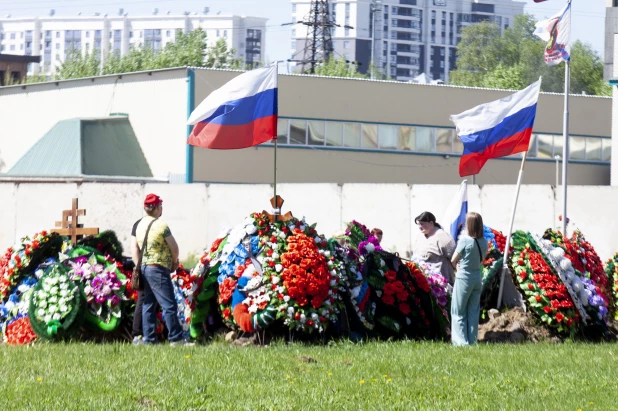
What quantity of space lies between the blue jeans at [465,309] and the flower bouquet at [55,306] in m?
4.07

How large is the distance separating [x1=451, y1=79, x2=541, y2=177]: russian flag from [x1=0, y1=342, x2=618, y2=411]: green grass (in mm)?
3377

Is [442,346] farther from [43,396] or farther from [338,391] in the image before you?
[43,396]

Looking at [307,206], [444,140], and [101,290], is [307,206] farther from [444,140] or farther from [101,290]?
[444,140]

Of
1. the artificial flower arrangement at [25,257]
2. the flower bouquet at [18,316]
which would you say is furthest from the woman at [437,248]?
the flower bouquet at [18,316]

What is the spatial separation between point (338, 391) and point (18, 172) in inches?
1368

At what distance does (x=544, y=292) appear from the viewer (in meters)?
12.9

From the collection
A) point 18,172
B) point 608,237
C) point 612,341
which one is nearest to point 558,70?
point 18,172

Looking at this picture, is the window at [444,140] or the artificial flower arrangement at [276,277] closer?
the artificial flower arrangement at [276,277]

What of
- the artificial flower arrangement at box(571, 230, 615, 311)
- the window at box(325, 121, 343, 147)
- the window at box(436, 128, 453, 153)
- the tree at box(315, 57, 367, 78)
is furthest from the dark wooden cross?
the tree at box(315, 57, 367, 78)

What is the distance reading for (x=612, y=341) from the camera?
1305cm

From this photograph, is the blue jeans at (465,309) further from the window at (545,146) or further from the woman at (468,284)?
the window at (545,146)

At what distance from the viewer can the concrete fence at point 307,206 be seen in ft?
88.4

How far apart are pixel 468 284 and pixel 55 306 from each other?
14.7ft

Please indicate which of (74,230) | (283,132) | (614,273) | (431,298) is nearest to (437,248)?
(431,298)
